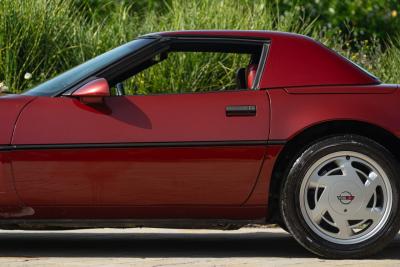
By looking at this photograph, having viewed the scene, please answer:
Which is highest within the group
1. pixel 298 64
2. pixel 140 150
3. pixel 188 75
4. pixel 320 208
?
pixel 298 64

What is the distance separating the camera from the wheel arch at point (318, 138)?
664 cm

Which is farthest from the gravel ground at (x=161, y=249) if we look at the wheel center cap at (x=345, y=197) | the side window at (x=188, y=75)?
the side window at (x=188, y=75)

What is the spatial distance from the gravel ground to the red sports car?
0.68ft

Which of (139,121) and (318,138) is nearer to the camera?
(139,121)

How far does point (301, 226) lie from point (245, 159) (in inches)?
20.3

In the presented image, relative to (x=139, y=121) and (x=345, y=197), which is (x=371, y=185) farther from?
(x=139, y=121)

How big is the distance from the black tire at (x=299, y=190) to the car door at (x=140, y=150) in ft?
0.78

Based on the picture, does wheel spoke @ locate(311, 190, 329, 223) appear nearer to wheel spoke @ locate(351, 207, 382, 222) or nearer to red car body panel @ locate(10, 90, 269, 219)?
wheel spoke @ locate(351, 207, 382, 222)

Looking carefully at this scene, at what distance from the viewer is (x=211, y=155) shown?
6.50m

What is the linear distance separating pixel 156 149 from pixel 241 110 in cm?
54

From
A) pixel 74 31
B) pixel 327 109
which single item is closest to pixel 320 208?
pixel 327 109

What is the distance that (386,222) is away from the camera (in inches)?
262

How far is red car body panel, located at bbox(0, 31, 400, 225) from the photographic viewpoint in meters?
6.46

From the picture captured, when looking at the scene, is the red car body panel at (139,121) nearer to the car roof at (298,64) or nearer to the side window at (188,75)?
the car roof at (298,64)
